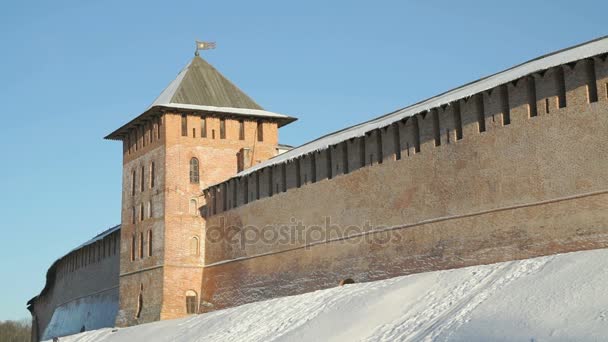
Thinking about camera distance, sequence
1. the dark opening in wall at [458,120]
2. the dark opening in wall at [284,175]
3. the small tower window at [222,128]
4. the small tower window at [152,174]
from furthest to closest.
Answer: the small tower window at [222,128]
the small tower window at [152,174]
the dark opening in wall at [284,175]
the dark opening in wall at [458,120]

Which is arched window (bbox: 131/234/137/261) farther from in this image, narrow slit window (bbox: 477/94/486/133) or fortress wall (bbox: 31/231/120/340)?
narrow slit window (bbox: 477/94/486/133)

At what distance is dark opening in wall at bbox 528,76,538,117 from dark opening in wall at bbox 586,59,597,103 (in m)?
1.05

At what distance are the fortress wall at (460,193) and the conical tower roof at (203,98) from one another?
4.07m

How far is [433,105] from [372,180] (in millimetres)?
2026

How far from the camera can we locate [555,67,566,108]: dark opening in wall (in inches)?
545

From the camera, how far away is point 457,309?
12.6 m

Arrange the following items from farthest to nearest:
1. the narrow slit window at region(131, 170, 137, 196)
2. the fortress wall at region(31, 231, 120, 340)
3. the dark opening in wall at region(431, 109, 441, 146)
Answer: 1. the fortress wall at region(31, 231, 120, 340)
2. the narrow slit window at region(131, 170, 137, 196)
3. the dark opening in wall at region(431, 109, 441, 146)

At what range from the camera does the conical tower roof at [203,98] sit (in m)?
23.4

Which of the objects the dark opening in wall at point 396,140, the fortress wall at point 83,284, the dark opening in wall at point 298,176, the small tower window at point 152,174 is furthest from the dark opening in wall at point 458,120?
the fortress wall at point 83,284

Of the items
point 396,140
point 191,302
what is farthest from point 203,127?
point 396,140

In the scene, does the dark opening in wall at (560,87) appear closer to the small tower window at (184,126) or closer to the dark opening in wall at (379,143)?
the dark opening in wall at (379,143)

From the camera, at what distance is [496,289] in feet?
41.5

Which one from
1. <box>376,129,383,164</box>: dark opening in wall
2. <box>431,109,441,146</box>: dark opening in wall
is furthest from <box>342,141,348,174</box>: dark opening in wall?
<box>431,109,441,146</box>: dark opening in wall

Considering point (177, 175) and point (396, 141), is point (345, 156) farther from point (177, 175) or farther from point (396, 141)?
point (177, 175)
